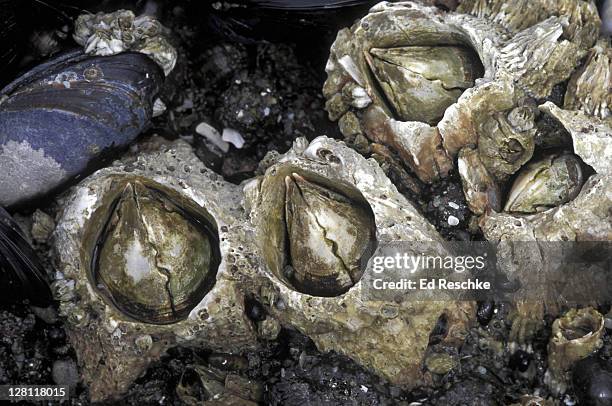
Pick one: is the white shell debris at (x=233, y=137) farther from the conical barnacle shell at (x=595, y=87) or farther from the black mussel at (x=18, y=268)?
the conical barnacle shell at (x=595, y=87)

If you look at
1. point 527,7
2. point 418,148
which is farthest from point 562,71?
point 418,148

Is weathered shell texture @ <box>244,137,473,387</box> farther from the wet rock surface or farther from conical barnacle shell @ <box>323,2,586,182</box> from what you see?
conical barnacle shell @ <box>323,2,586,182</box>

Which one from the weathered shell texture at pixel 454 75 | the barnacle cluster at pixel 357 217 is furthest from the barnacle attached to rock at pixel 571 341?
the weathered shell texture at pixel 454 75

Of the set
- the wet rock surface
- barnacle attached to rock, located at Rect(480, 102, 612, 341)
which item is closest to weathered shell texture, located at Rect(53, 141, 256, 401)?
the wet rock surface

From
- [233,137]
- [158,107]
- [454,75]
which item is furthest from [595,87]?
[158,107]

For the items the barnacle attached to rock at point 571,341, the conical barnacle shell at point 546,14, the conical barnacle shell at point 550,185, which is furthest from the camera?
the conical barnacle shell at point 546,14
